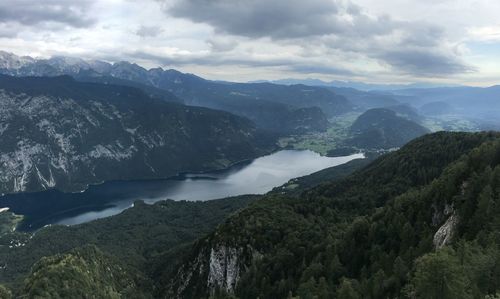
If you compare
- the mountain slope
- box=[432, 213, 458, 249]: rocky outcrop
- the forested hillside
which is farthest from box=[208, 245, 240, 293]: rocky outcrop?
box=[432, 213, 458, 249]: rocky outcrop

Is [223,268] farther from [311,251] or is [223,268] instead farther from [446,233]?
[446,233]

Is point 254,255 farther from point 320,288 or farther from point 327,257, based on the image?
point 320,288

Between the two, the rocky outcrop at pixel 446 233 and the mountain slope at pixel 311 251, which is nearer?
the rocky outcrop at pixel 446 233

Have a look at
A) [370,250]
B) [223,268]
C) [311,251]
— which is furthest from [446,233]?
[223,268]

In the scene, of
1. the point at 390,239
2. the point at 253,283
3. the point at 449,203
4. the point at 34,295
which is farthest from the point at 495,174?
the point at 34,295

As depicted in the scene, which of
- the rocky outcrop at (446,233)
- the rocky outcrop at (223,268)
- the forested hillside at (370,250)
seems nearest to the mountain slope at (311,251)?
the rocky outcrop at (223,268)

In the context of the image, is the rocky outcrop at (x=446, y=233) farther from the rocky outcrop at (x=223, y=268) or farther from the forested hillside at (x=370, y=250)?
the rocky outcrop at (x=223, y=268)

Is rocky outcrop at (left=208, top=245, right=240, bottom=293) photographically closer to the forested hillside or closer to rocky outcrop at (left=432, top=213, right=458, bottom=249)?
the forested hillside

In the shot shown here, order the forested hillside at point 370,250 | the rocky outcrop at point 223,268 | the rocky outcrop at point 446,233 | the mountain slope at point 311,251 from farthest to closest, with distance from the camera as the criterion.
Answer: the rocky outcrop at point 223,268 < the mountain slope at point 311,251 < the rocky outcrop at point 446,233 < the forested hillside at point 370,250

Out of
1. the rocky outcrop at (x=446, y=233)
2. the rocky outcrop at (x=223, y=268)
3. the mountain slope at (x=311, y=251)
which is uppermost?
the rocky outcrop at (x=446, y=233)

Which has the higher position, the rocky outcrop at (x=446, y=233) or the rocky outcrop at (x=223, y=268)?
the rocky outcrop at (x=446, y=233)

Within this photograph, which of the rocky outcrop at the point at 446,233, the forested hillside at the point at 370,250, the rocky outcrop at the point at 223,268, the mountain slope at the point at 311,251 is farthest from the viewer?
the rocky outcrop at the point at 223,268
